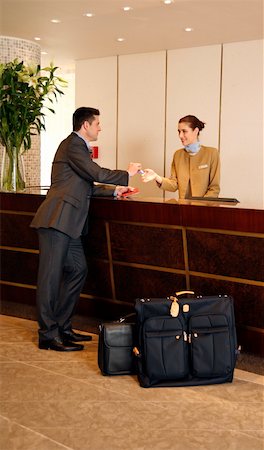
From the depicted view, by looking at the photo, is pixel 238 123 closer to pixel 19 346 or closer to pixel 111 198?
pixel 111 198

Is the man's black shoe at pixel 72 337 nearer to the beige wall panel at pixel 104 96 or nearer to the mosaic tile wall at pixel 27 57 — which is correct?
the mosaic tile wall at pixel 27 57

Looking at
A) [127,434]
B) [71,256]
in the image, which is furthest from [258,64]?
[127,434]

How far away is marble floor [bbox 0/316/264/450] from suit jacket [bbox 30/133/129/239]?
0.92 metres

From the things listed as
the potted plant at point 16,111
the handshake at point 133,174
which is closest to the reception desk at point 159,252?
the handshake at point 133,174

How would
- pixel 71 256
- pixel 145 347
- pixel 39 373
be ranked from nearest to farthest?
pixel 145 347 < pixel 39 373 < pixel 71 256

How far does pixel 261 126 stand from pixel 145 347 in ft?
15.6

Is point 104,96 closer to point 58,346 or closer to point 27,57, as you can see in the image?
point 27,57

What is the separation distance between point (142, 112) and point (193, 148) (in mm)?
3650

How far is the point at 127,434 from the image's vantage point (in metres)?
2.72

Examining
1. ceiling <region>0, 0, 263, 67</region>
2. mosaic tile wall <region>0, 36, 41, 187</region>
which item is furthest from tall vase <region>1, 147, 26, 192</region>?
ceiling <region>0, 0, 263, 67</region>

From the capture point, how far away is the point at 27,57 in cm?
691

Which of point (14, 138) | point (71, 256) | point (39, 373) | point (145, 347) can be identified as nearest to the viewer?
point (145, 347)

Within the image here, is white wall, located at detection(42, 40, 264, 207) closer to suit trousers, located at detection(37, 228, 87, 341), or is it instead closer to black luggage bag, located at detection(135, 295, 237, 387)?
suit trousers, located at detection(37, 228, 87, 341)

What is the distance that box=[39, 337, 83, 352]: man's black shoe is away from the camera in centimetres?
400
